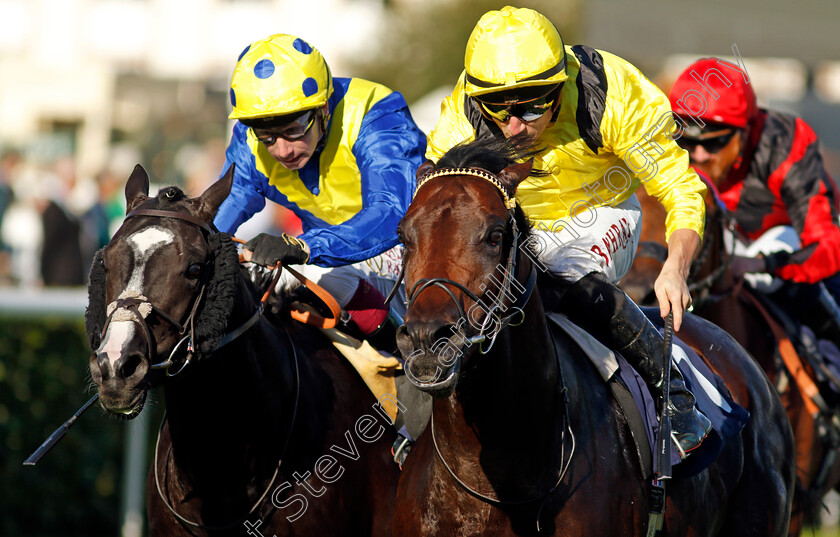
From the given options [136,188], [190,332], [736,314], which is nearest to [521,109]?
[190,332]

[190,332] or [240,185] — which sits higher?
[190,332]

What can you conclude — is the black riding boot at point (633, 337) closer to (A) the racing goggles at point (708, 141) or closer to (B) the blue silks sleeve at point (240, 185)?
(B) the blue silks sleeve at point (240, 185)

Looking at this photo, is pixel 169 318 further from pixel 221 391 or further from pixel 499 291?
pixel 499 291

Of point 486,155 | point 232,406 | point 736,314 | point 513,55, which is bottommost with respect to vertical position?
point 736,314

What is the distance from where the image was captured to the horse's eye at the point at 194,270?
3.64 metres

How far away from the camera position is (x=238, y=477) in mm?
3967

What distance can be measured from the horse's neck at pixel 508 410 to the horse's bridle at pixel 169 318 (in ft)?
2.86

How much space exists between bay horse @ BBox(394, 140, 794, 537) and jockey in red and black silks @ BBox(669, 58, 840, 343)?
8.38 feet

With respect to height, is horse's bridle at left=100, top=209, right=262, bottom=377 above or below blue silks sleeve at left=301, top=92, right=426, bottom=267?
below

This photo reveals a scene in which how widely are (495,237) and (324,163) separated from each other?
1862 millimetres

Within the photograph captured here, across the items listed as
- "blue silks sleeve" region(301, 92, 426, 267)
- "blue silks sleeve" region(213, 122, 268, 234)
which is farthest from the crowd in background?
"blue silks sleeve" region(301, 92, 426, 267)

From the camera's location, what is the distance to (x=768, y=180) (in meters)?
6.42

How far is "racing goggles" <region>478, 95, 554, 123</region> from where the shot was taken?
A: 362cm

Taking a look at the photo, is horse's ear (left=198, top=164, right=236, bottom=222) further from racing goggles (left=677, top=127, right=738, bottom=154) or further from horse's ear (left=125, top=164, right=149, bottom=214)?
racing goggles (left=677, top=127, right=738, bottom=154)
